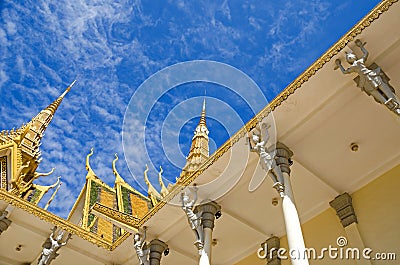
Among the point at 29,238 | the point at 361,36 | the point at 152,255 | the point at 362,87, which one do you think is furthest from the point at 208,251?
the point at 29,238

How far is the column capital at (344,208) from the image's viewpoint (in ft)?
26.1

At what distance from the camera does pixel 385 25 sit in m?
5.92

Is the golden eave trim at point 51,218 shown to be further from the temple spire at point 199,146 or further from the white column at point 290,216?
the temple spire at point 199,146

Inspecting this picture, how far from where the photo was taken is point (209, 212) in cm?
809

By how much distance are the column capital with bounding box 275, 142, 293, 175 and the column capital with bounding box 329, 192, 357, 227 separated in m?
1.79

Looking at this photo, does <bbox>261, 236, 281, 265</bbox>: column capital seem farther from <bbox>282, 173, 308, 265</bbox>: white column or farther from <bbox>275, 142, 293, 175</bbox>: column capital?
<bbox>282, 173, 308, 265</bbox>: white column

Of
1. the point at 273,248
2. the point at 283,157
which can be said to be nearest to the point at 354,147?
the point at 283,157

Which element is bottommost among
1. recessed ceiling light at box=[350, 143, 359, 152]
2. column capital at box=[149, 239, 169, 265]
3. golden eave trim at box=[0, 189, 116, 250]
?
column capital at box=[149, 239, 169, 265]

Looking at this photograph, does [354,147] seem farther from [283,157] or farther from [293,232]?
[293,232]

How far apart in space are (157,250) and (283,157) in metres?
3.84

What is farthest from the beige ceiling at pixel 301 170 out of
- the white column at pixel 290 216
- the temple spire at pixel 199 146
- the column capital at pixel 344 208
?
the temple spire at pixel 199 146

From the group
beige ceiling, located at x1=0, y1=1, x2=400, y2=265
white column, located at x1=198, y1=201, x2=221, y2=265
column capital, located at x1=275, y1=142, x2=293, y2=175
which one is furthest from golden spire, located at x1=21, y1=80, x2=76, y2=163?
column capital, located at x1=275, y1=142, x2=293, y2=175

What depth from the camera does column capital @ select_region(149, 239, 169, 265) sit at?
29.0ft

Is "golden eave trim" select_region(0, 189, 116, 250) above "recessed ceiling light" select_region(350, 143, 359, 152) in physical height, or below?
below
